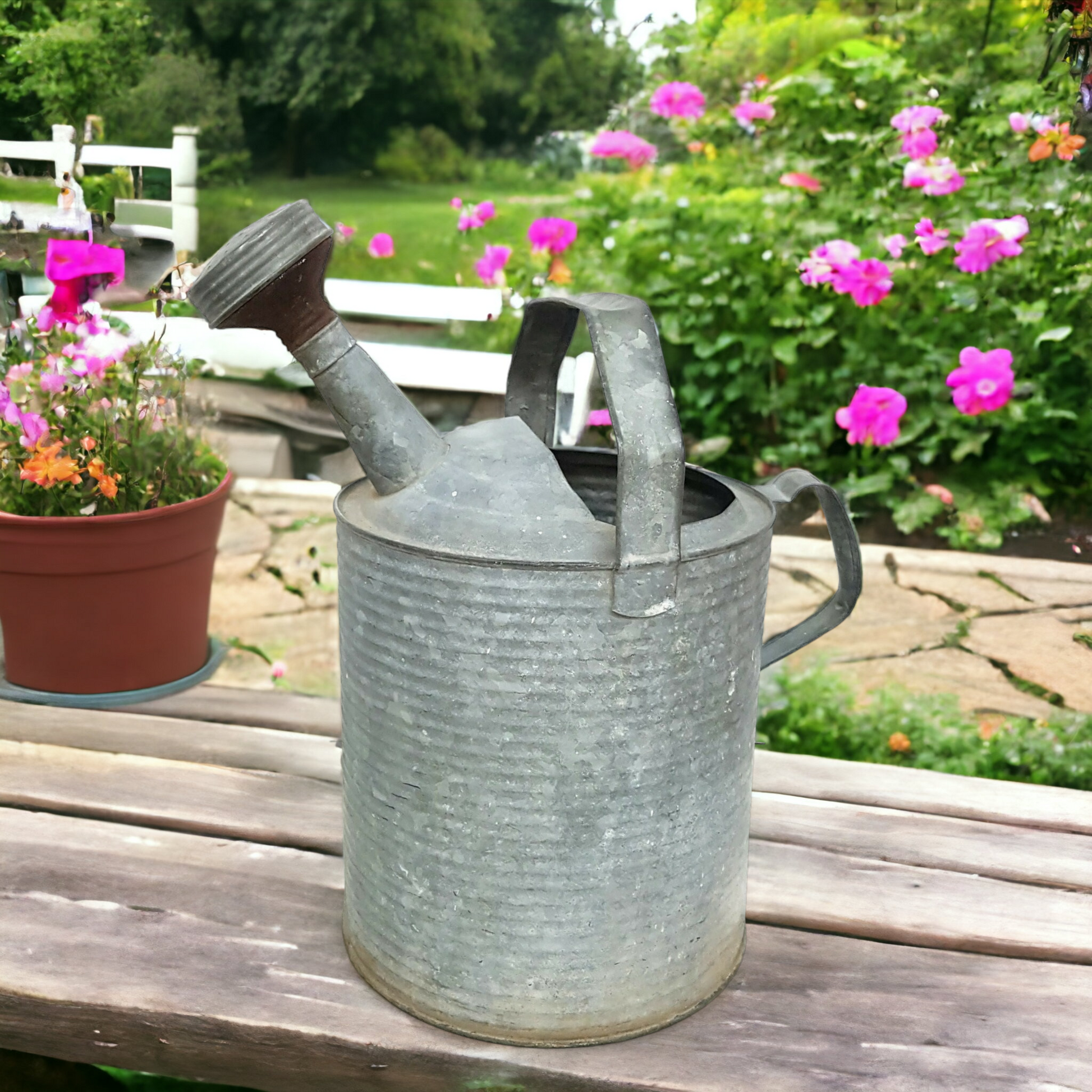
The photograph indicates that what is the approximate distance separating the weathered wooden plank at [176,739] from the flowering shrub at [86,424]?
364 millimetres

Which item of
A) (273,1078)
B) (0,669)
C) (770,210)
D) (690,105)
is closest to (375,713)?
(273,1078)

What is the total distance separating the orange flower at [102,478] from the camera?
201 cm

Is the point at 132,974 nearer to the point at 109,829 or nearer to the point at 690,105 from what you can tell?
the point at 109,829

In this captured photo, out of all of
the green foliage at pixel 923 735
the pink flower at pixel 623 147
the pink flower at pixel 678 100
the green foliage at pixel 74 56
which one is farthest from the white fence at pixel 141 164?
the pink flower at pixel 678 100

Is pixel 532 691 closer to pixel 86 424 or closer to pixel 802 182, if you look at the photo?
pixel 86 424

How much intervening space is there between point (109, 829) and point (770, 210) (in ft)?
11.0

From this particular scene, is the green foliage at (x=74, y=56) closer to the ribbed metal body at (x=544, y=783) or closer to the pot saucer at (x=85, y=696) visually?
the pot saucer at (x=85, y=696)

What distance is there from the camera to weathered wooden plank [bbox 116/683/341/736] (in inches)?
78.8

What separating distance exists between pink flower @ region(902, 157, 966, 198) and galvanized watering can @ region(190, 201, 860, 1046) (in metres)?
2.69

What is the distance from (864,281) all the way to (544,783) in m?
2.63

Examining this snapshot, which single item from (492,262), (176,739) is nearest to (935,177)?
(492,262)

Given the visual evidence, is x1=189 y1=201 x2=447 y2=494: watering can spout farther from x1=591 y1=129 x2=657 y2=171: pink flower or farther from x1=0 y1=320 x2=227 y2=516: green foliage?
x1=591 y1=129 x2=657 y2=171: pink flower

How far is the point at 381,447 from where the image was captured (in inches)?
49.1

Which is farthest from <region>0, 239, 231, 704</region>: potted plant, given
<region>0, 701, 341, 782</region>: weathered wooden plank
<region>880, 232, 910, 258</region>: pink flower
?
<region>880, 232, 910, 258</region>: pink flower
